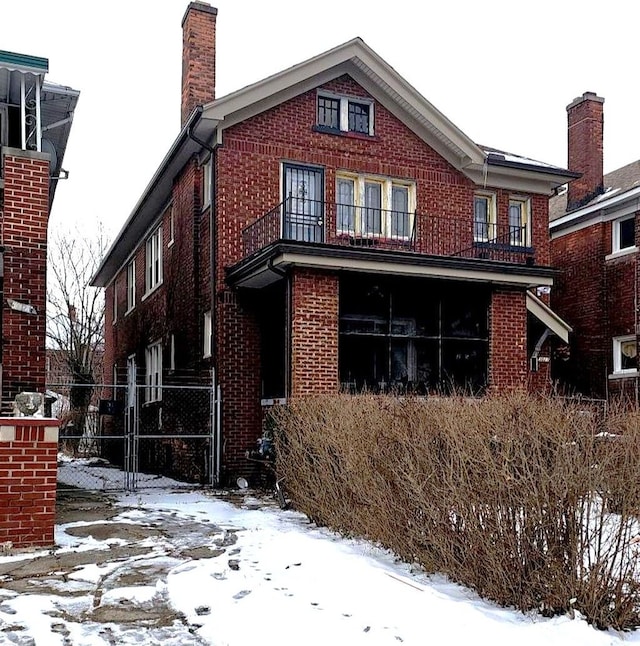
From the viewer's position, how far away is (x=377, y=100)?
1644cm

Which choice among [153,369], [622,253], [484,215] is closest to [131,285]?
[153,369]

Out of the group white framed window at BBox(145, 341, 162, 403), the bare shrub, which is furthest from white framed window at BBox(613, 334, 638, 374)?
the bare shrub

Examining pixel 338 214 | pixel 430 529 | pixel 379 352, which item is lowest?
pixel 430 529

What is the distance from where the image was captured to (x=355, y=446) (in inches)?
311

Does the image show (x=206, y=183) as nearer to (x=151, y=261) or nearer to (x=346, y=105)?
(x=346, y=105)

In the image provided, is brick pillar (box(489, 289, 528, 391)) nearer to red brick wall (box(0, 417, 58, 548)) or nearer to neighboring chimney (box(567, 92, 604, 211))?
neighboring chimney (box(567, 92, 604, 211))

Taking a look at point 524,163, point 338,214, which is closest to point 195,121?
point 338,214

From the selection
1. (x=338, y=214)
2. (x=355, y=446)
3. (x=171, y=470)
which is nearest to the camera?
(x=355, y=446)

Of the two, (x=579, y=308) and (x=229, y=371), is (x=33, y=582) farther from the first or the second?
(x=579, y=308)

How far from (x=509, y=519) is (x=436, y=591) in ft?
3.10

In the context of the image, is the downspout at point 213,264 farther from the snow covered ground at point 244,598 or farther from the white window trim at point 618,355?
the white window trim at point 618,355

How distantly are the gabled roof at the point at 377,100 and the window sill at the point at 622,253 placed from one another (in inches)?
105

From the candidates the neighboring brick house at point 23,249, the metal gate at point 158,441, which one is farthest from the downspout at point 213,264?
the neighboring brick house at point 23,249

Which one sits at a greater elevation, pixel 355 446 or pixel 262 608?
pixel 355 446
